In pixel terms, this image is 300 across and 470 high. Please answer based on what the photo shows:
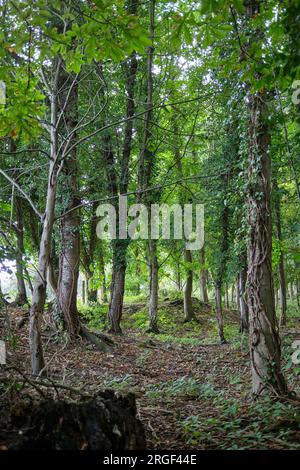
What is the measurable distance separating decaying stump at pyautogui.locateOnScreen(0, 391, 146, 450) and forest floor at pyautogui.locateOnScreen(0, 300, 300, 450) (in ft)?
1.77

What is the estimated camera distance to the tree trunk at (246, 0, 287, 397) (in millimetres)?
4832

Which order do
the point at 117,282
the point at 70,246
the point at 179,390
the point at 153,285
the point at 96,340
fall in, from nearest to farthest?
1. the point at 179,390
2. the point at 96,340
3. the point at 70,246
4. the point at 117,282
5. the point at 153,285

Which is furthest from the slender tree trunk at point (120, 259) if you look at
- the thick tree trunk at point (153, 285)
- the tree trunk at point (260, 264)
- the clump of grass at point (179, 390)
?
the tree trunk at point (260, 264)

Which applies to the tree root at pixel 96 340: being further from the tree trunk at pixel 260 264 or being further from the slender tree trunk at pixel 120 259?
the tree trunk at pixel 260 264

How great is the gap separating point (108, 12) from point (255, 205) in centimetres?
313

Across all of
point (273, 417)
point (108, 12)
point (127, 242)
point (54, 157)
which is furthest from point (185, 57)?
point (273, 417)

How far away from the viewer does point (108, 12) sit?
2984 millimetres

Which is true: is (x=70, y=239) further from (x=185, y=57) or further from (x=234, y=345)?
(x=185, y=57)

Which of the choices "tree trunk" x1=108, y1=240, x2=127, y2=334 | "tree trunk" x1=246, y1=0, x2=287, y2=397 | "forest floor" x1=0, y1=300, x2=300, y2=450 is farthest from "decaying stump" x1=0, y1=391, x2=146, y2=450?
"tree trunk" x1=108, y1=240, x2=127, y2=334

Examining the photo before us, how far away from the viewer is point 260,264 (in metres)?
5.02

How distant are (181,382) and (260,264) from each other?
283cm

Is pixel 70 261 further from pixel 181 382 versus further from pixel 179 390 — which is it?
pixel 179 390

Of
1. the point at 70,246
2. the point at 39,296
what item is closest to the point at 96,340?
the point at 70,246

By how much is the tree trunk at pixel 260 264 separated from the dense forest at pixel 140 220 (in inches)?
0.7
